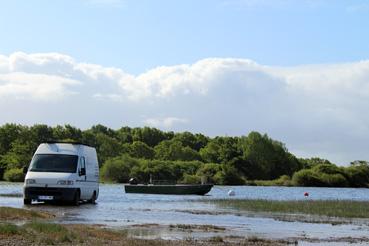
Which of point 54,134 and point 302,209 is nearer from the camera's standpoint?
point 302,209

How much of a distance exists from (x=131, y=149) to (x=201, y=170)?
35.2 metres

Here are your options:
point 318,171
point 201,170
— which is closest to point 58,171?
point 201,170

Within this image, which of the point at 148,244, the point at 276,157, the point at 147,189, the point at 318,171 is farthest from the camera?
the point at 276,157

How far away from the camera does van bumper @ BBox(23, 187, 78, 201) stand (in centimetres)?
3622

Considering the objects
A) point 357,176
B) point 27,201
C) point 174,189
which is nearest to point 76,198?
point 27,201

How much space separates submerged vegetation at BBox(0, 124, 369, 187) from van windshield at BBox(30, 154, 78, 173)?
272 feet

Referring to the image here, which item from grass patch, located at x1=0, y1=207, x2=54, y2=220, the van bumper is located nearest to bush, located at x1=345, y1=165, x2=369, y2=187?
the van bumper

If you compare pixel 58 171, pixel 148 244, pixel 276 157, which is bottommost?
pixel 148 244

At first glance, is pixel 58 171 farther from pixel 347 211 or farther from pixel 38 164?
pixel 347 211

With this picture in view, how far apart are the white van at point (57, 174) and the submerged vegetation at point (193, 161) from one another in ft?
270

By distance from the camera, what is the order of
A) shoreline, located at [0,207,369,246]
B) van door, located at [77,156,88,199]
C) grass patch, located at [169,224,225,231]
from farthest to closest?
1. van door, located at [77,156,88,199]
2. grass patch, located at [169,224,225,231]
3. shoreline, located at [0,207,369,246]

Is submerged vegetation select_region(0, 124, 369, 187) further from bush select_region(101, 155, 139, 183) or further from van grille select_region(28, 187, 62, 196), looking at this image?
van grille select_region(28, 187, 62, 196)

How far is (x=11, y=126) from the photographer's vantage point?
158875mm

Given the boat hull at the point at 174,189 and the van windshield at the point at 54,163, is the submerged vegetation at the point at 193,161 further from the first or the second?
the van windshield at the point at 54,163
